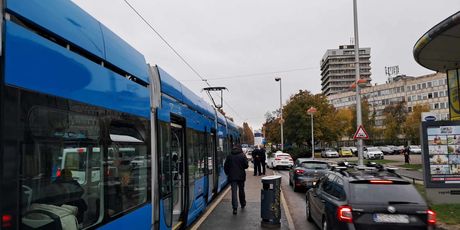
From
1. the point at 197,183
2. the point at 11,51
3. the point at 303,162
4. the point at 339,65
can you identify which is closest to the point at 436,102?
the point at 339,65

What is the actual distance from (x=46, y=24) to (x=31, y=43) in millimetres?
342

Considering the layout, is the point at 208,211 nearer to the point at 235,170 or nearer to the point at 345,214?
the point at 235,170

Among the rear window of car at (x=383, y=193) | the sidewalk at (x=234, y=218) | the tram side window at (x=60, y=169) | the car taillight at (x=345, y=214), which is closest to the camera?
the tram side window at (x=60, y=169)

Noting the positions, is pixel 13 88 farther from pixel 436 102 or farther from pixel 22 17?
pixel 436 102

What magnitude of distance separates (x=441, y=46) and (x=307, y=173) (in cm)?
698

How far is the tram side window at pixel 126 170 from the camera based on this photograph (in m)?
4.59

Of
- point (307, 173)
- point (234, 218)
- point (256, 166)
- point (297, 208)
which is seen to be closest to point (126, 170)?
point (234, 218)

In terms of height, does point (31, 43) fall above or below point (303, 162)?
above

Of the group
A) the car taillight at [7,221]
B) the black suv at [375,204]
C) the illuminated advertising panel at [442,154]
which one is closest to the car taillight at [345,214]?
the black suv at [375,204]

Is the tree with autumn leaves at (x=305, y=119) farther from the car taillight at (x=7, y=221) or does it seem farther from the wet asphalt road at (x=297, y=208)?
the car taillight at (x=7, y=221)

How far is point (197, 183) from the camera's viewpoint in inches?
410

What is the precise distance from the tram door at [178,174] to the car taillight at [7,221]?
486cm

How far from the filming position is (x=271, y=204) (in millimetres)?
9977

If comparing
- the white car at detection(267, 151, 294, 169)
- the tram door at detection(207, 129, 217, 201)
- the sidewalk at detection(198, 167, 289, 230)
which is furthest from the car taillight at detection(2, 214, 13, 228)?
the white car at detection(267, 151, 294, 169)
